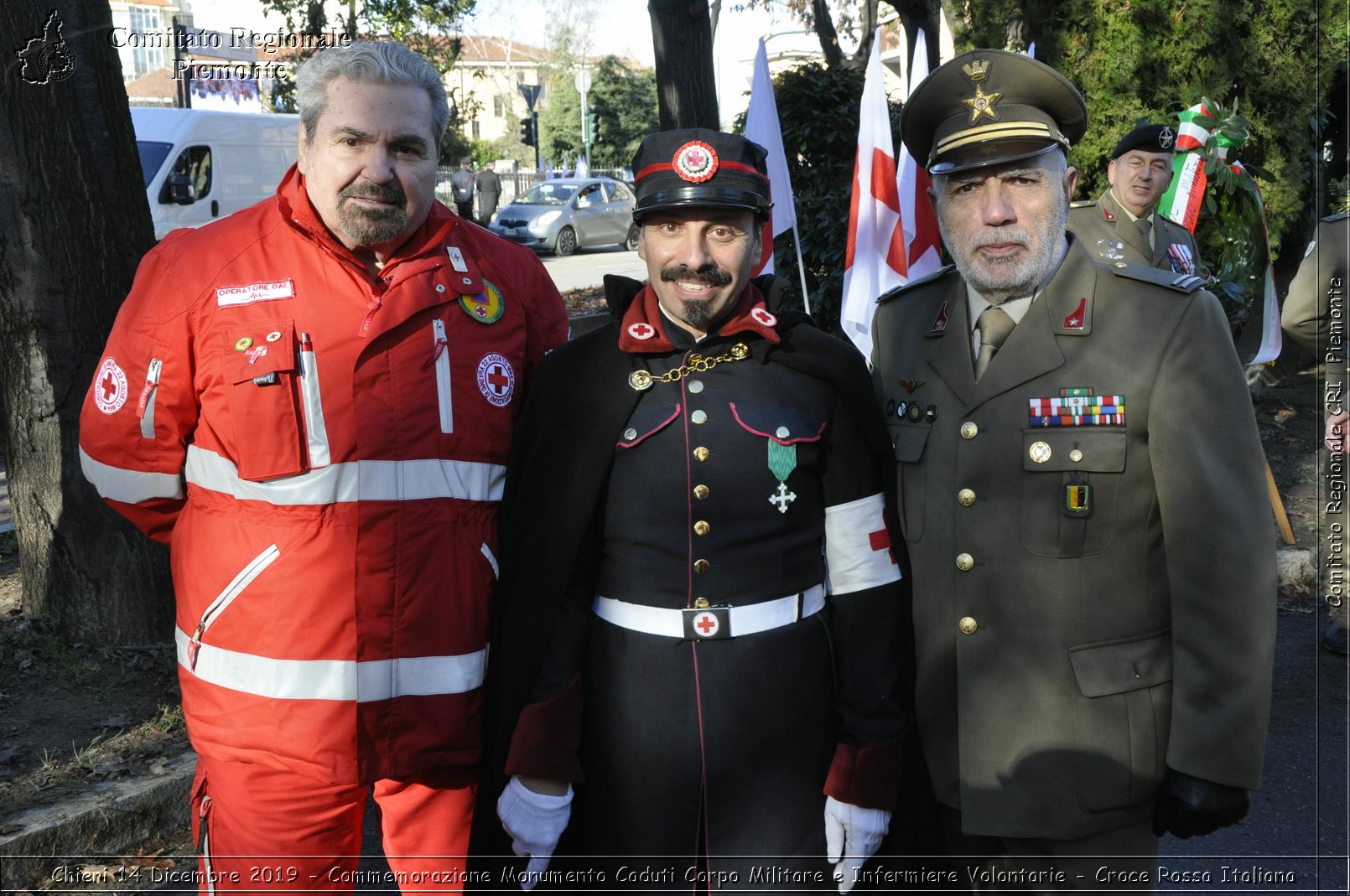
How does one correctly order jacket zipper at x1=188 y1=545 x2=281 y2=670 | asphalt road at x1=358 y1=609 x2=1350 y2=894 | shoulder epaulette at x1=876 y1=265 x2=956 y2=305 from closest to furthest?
jacket zipper at x1=188 y1=545 x2=281 y2=670 < shoulder epaulette at x1=876 y1=265 x2=956 y2=305 < asphalt road at x1=358 y1=609 x2=1350 y2=894

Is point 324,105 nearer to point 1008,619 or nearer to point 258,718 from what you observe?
point 258,718

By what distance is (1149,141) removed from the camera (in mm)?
6762

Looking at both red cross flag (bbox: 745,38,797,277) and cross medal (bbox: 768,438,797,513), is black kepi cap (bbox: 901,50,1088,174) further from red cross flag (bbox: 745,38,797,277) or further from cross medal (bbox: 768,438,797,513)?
red cross flag (bbox: 745,38,797,277)

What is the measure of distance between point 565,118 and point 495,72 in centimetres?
2435

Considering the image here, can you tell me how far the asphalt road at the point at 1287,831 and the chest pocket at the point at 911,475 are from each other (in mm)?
1652

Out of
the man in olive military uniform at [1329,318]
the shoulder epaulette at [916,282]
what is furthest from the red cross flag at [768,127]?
the shoulder epaulette at [916,282]

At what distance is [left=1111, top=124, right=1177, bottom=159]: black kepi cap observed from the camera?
6754 millimetres

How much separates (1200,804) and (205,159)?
16.6 metres

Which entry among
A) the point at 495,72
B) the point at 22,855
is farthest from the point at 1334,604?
the point at 495,72

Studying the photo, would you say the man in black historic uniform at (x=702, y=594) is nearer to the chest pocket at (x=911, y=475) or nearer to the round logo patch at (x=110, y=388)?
the chest pocket at (x=911, y=475)

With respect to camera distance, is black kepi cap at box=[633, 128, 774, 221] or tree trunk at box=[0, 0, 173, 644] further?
tree trunk at box=[0, 0, 173, 644]

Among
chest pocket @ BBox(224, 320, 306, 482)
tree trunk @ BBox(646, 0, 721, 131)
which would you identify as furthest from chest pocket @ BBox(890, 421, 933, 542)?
tree trunk @ BBox(646, 0, 721, 131)

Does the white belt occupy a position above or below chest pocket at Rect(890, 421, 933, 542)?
below

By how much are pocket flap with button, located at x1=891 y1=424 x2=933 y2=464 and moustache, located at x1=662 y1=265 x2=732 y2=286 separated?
55cm
